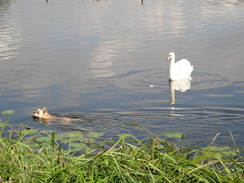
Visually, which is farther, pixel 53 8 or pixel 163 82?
pixel 53 8

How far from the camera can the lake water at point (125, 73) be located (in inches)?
426

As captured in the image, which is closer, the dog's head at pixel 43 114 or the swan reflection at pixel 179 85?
the dog's head at pixel 43 114

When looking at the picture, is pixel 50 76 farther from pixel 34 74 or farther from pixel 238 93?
pixel 238 93

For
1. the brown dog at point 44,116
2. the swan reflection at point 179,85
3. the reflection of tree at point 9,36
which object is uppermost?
the brown dog at point 44,116

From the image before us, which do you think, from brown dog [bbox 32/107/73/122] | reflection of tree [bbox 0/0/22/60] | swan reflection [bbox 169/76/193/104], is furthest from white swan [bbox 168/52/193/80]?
reflection of tree [bbox 0/0/22/60]

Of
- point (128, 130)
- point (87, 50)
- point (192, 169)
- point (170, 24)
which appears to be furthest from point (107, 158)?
point (170, 24)

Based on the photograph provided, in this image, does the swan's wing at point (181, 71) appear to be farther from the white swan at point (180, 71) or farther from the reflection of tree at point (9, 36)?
the reflection of tree at point (9, 36)

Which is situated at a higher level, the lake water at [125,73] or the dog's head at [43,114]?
the dog's head at [43,114]

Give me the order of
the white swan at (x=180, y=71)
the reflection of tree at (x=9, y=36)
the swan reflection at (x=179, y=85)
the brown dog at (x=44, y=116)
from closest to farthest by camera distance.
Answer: the brown dog at (x=44, y=116), the swan reflection at (x=179, y=85), the white swan at (x=180, y=71), the reflection of tree at (x=9, y=36)

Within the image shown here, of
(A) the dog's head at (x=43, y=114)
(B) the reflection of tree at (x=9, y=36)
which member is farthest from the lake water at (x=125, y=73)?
(A) the dog's head at (x=43, y=114)

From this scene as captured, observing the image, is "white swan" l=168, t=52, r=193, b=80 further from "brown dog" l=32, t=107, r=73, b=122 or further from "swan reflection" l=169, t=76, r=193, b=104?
"brown dog" l=32, t=107, r=73, b=122

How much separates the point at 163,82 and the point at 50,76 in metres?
3.59

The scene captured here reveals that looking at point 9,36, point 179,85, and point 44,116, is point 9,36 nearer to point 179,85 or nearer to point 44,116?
point 179,85

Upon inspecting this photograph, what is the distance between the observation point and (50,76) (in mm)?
16234
